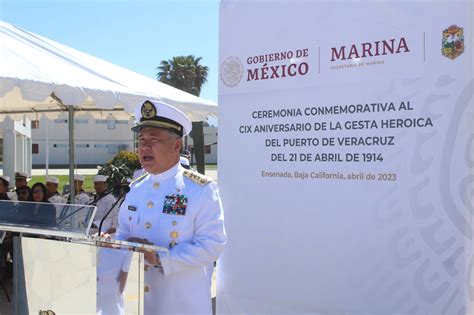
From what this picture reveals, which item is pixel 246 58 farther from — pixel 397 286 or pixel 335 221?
pixel 397 286

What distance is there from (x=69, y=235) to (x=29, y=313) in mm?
395

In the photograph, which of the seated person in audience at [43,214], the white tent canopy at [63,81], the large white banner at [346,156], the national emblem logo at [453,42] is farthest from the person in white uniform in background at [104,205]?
the national emblem logo at [453,42]

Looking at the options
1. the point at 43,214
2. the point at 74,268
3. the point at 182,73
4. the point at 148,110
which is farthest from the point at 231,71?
the point at 182,73

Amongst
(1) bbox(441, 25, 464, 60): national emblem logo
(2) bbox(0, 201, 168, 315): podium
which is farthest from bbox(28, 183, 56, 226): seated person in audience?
(1) bbox(441, 25, 464, 60): national emblem logo

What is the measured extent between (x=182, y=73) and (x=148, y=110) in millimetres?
44270

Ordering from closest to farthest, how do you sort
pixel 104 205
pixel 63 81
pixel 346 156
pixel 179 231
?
pixel 179 231 < pixel 346 156 < pixel 63 81 < pixel 104 205

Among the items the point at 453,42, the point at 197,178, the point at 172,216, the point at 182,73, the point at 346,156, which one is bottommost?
the point at 172,216

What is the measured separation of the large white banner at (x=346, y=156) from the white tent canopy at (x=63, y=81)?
1.50 meters

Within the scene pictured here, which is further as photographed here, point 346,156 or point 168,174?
point 346,156

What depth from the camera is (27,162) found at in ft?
90.9

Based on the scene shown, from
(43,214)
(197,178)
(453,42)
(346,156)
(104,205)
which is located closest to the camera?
(43,214)

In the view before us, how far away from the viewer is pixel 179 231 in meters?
2.22

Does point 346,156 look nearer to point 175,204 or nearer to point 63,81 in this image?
point 175,204

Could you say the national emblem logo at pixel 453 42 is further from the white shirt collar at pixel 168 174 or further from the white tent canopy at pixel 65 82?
the white tent canopy at pixel 65 82
